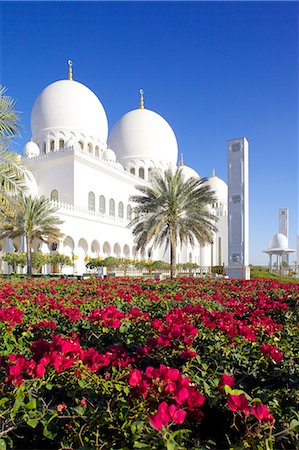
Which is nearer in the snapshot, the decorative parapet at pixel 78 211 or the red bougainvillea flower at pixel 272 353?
the red bougainvillea flower at pixel 272 353

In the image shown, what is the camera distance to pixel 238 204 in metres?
22.1

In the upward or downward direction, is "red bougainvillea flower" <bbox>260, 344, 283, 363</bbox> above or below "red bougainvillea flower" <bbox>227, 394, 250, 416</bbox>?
below

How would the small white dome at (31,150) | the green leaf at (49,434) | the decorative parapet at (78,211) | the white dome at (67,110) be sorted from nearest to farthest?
the green leaf at (49,434) → the decorative parapet at (78,211) → the small white dome at (31,150) → the white dome at (67,110)

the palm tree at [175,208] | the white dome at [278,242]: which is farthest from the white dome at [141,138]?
the palm tree at [175,208]

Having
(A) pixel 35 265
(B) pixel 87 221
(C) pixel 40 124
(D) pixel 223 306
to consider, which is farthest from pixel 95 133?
(D) pixel 223 306

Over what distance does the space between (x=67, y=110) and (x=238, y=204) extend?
834 inches

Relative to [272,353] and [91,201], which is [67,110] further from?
[272,353]

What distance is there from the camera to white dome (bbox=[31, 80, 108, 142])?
35.5 m

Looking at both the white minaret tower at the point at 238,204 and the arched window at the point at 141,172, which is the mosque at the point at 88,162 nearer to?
the arched window at the point at 141,172

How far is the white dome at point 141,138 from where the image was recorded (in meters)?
42.2

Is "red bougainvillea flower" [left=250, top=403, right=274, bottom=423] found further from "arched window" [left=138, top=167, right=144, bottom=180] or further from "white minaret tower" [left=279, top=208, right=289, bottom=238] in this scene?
"white minaret tower" [left=279, top=208, right=289, bottom=238]

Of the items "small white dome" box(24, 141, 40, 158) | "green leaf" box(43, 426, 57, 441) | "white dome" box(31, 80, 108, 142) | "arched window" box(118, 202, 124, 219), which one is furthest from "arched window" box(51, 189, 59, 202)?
"green leaf" box(43, 426, 57, 441)

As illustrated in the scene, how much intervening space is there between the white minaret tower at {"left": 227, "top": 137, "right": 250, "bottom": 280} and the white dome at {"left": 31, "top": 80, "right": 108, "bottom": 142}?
18.5 meters

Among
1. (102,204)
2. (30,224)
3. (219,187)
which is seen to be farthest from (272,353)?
(219,187)
